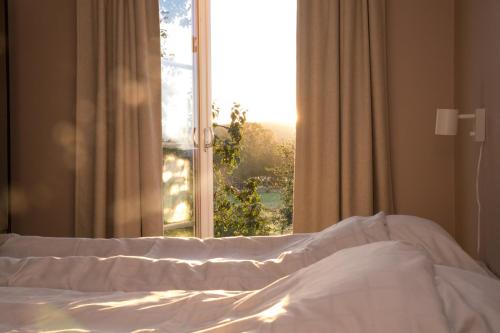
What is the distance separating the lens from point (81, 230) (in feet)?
12.5

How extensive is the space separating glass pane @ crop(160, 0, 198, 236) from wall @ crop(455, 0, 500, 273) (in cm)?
180

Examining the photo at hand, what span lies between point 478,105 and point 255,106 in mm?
4124

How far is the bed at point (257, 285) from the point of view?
0.97 meters

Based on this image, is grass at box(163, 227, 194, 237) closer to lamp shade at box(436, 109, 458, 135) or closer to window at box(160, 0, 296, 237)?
window at box(160, 0, 296, 237)

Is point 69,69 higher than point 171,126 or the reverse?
higher

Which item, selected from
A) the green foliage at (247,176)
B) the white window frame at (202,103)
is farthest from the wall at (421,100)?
the green foliage at (247,176)

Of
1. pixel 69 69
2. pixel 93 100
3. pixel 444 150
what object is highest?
pixel 69 69

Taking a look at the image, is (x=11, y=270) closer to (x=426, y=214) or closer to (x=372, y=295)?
(x=372, y=295)

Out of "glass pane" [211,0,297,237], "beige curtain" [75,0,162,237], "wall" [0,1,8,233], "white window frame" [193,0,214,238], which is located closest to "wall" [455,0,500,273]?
"white window frame" [193,0,214,238]

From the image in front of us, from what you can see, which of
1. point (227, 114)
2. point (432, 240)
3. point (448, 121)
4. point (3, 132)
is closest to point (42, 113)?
point (3, 132)

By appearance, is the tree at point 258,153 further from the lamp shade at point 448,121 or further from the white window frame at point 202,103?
the lamp shade at point 448,121

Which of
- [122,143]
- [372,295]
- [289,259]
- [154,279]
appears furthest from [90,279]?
[122,143]

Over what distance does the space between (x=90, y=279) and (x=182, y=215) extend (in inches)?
93.3

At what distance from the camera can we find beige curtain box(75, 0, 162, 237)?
373 centimetres
